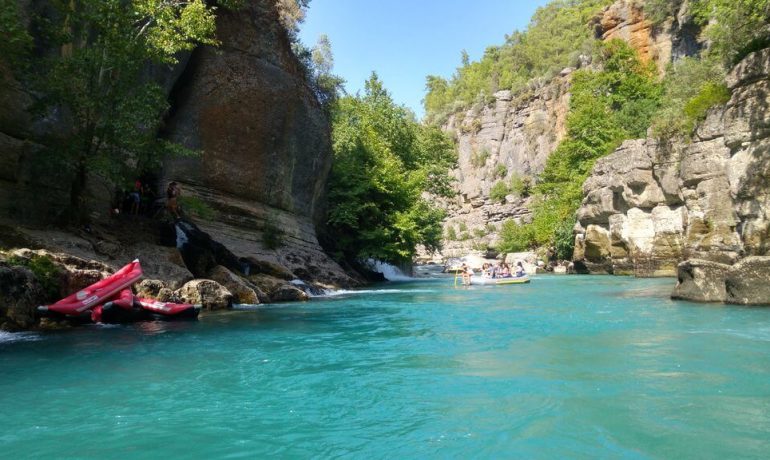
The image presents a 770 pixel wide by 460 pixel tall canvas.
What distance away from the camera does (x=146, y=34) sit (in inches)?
590

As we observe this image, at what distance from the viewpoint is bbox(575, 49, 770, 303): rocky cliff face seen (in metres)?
15.3

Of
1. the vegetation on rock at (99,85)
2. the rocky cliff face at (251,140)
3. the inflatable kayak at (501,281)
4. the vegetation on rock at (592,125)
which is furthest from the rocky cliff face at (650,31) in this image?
the vegetation on rock at (99,85)

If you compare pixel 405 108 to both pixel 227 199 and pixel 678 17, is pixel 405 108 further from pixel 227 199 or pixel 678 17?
pixel 678 17

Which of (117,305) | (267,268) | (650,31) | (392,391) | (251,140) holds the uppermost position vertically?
(650,31)

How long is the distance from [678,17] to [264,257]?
39733 millimetres

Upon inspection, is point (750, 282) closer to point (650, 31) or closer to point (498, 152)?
point (650, 31)

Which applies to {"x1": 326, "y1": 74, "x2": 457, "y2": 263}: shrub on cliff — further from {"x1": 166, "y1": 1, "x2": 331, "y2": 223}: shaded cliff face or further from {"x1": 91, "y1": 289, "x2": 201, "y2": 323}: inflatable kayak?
{"x1": 91, "y1": 289, "x2": 201, "y2": 323}: inflatable kayak

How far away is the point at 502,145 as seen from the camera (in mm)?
73562

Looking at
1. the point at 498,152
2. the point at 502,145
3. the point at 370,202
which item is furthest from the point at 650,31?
the point at 370,202

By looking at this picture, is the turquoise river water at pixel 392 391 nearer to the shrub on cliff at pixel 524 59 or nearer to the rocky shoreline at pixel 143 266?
the rocky shoreline at pixel 143 266

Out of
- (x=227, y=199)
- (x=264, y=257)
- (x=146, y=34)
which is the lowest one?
(x=264, y=257)

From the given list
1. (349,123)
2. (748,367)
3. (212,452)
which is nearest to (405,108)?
(349,123)

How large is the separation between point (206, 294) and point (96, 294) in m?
3.37

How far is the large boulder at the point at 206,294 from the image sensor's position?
47.0 feet
